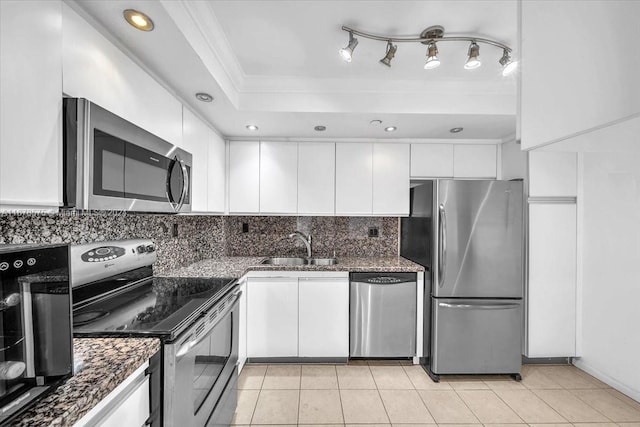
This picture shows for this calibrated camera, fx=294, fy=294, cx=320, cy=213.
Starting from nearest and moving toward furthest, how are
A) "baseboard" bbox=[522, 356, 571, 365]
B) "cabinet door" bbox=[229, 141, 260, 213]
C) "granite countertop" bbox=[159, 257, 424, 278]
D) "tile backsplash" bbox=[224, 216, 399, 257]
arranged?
"granite countertop" bbox=[159, 257, 424, 278], "baseboard" bbox=[522, 356, 571, 365], "cabinet door" bbox=[229, 141, 260, 213], "tile backsplash" bbox=[224, 216, 399, 257]

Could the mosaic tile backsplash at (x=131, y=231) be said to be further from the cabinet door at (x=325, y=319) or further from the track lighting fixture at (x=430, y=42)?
the track lighting fixture at (x=430, y=42)

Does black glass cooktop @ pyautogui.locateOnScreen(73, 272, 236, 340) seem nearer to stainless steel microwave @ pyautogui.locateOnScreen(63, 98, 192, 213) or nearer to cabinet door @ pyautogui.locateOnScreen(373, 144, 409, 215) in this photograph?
stainless steel microwave @ pyautogui.locateOnScreen(63, 98, 192, 213)

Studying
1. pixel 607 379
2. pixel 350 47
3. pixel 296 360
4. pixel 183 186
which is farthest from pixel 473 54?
pixel 607 379

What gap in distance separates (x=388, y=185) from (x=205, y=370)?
2268 millimetres

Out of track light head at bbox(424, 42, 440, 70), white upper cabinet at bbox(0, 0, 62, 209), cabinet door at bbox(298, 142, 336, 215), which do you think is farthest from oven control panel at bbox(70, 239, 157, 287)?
track light head at bbox(424, 42, 440, 70)

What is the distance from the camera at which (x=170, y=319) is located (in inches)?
47.7

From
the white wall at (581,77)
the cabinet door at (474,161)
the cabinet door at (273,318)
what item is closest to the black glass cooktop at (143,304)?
the cabinet door at (273,318)

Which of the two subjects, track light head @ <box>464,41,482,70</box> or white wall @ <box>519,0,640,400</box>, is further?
track light head @ <box>464,41,482,70</box>

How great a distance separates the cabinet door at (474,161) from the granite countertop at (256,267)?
110cm

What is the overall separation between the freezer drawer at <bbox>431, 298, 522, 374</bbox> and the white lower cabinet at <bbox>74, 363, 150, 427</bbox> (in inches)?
86.8

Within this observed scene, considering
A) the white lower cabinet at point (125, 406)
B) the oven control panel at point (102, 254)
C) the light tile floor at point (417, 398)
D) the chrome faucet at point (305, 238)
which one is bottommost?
the light tile floor at point (417, 398)

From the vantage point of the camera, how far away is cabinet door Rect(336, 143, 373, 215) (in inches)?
117

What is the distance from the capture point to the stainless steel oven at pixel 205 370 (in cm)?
110

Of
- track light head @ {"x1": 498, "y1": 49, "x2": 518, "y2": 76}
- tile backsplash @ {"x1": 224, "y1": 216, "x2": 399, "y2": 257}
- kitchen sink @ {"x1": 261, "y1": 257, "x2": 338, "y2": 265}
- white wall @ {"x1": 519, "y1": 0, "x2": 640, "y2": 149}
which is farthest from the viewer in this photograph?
tile backsplash @ {"x1": 224, "y1": 216, "x2": 399, "y2": 257}
